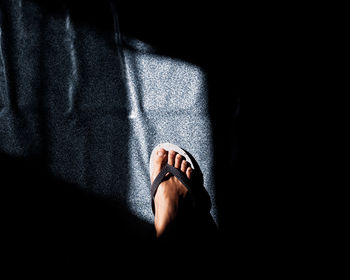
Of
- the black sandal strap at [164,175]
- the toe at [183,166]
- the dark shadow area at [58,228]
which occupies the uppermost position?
the toe at [183,166]

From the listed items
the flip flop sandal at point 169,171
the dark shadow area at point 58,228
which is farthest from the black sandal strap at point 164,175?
the dark shadow area at point 58,228

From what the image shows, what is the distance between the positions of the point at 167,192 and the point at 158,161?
0.10m

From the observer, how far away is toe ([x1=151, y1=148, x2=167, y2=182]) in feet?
2.38

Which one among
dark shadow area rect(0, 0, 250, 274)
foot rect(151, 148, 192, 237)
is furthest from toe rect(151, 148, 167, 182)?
dark shadow area rect(0, 0, 250, 274)

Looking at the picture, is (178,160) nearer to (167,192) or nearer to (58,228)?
(167,192)

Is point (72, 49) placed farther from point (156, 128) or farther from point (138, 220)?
point (138, 220)

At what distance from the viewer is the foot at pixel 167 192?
69 cm

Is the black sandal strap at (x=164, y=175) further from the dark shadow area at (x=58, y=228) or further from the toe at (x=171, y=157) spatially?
the dark shadow area at (x=58, y=228)

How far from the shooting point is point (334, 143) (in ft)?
2.64

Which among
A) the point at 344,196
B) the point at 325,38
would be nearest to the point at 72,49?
the point at 325,38

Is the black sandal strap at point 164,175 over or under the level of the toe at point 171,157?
under

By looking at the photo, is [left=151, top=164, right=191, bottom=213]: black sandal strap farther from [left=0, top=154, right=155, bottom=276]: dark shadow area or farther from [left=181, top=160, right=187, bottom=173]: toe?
[left=0, top=154, right=155, bottom=276]: dark shadow area

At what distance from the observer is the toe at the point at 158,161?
0.73 meters

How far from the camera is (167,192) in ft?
2.37
